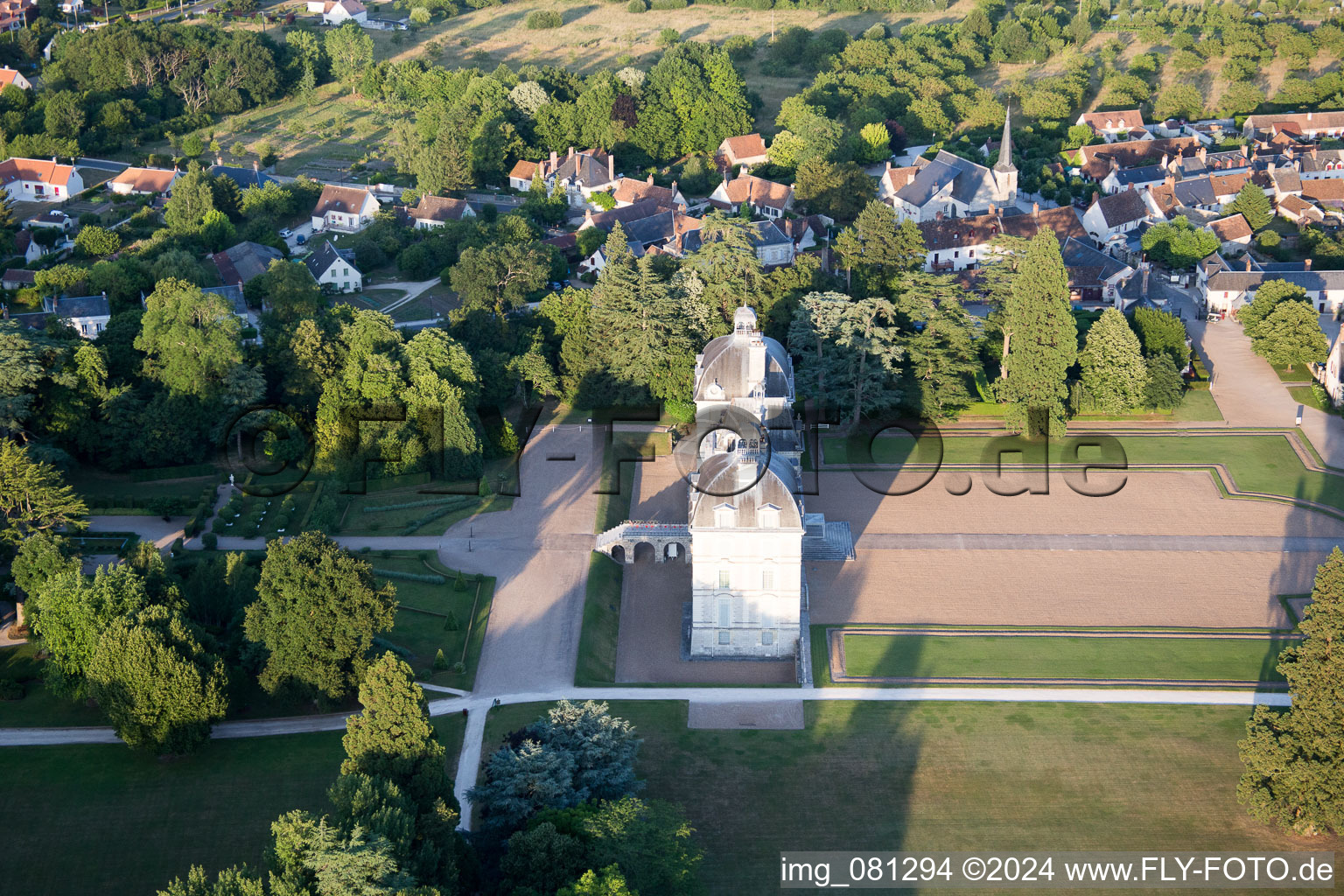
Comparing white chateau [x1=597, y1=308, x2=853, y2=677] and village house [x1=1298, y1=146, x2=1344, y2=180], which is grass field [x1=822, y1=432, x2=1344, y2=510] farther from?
village house [x1=1298, y1=146, x2=1344, y2=180]

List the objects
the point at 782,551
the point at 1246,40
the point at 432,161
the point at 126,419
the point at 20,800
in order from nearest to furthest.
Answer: the point at 20,800 → the point at 782,551 → the point at 126,419 → the point at 432,161 → the point at 1246,40

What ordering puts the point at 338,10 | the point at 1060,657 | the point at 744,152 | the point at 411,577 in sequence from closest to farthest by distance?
the point at 1060,657 < the point at 411,577 < the point at 744,152 < the point at 338,10

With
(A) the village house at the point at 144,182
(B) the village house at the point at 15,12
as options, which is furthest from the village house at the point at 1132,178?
(B) the village house at the point at 15,12

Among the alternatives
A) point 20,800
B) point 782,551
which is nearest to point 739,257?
point 782,551

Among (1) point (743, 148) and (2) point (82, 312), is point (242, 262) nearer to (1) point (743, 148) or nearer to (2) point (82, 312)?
(2) point (82, 312)

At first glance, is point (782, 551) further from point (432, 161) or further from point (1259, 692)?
point (432, 161)

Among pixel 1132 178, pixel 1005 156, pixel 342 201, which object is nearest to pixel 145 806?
pixel 342 201

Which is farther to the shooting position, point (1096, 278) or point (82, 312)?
point (1096, 278)
